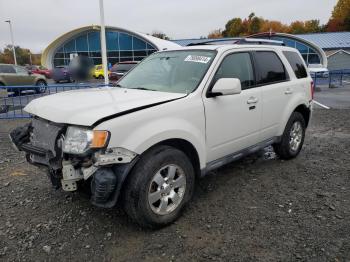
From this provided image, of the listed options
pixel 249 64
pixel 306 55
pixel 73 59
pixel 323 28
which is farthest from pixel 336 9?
pixel 249 64

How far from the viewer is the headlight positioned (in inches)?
111

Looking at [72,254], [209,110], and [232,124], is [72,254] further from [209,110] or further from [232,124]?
[232,124]

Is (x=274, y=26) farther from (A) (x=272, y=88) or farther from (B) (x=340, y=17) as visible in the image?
(A) (x=272, y=88)

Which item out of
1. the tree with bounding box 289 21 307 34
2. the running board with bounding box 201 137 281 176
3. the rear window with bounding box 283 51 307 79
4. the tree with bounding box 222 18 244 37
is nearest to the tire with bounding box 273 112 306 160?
the running board with bounding box 201 137 281 176

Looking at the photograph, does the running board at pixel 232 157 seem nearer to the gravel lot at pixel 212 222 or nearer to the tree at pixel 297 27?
the gravel lot at pixel 212 222

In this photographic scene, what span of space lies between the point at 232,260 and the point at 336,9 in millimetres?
77314

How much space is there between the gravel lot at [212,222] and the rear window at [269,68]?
4.57 ft

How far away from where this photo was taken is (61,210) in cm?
385

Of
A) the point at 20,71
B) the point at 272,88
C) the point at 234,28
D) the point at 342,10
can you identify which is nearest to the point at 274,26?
the point at 234,28

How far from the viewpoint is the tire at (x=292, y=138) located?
5219 millimetres

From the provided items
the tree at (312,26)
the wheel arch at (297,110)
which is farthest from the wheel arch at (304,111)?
the tree at (312,26)

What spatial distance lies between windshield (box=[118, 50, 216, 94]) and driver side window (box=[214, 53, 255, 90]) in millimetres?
188

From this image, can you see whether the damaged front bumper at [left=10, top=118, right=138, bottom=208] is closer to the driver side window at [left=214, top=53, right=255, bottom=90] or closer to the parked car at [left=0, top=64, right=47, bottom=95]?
the driver side window at [left=214, top=53, right=255, bottom=90]

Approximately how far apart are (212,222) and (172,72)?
73.6 inches
